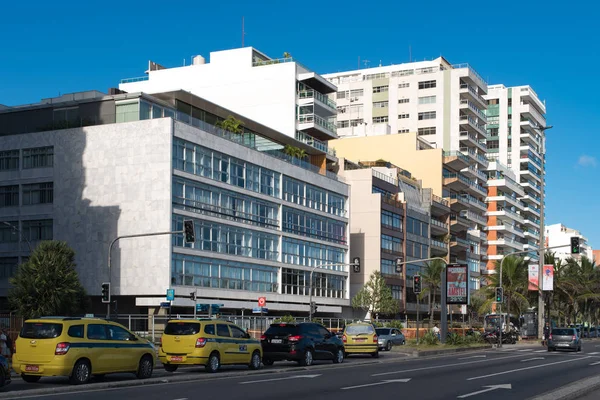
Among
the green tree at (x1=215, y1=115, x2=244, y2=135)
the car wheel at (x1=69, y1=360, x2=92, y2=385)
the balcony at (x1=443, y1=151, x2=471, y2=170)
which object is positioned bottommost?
the car wheel at (x1=69, y1=360, x2=92, y2=385)

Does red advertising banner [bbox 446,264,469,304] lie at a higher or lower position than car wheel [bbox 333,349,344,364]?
higher

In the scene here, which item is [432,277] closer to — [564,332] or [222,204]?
[222,204]

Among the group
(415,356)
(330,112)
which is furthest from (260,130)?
(415,356)

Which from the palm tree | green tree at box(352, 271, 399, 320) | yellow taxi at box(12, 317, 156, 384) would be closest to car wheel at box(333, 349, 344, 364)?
yellow taxi at box(12, 317, 156, 384)

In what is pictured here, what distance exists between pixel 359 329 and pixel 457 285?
1244 cm

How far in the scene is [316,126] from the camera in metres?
89.0

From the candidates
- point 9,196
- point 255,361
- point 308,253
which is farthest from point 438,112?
point 255,361

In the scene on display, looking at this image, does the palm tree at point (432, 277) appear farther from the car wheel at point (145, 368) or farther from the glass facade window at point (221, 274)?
the car wheel at point (145, 368)

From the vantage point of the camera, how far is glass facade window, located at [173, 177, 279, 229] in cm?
6266

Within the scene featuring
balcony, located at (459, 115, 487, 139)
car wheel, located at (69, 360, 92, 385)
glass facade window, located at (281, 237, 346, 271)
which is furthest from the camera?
balcony, located at (459, 115, 487, 139)

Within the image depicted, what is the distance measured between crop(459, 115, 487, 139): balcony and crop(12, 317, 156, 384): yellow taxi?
106331 mm

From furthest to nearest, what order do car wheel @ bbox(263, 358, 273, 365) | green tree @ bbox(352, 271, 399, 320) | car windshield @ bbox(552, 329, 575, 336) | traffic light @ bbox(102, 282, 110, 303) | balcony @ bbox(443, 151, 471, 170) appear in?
balcony @ bbox(443, 151, 471, 170) < green tree @ bbox(352, 271, 399, 320) < car windshield @ bbox(552, 329, 575, 336) < traffic light @ bbox(102, 282, 110, 303) < car wheel @ bbox(263, 358, 273, 365)

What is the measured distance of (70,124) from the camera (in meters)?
66.4

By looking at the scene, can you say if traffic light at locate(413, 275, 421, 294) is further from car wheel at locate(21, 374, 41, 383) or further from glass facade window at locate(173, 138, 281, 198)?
car wheel at locate(21, 374, 41, 383)
